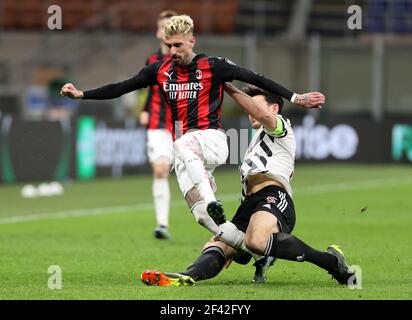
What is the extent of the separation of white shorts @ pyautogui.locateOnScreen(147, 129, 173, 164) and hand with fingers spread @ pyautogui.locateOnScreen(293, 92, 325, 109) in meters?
Answer: 4.72

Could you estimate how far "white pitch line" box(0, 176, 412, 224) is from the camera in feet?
52.1

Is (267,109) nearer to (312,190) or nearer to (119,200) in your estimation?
(119,200)

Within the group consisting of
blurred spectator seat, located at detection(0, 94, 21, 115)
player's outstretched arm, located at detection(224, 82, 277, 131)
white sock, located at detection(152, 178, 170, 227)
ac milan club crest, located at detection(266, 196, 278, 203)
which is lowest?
blurred spectator seat, located at detection(0, 94, 21, 115)

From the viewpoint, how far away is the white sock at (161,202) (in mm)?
13266

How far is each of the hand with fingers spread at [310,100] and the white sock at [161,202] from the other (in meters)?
4.79

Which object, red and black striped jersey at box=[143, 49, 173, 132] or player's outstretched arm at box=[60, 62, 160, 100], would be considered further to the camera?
red and black striped jersey at box=[143, 49, 173, 132]

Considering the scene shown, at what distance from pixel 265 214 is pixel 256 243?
0.29 m

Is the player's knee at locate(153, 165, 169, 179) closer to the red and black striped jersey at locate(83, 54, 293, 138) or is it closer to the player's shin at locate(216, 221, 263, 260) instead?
the red and black striped jersey at locate(83, 54, 293, 138)

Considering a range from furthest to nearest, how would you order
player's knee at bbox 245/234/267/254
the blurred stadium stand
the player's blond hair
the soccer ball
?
the blurred stadium stand < the soccer ball < the player's blond hair < player's knee at bbox 245/234/267/254

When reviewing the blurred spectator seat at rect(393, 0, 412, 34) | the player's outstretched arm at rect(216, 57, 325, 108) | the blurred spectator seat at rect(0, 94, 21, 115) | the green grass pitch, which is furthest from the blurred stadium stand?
the player's outstretched arm at rect(216, 57, 325, 108)

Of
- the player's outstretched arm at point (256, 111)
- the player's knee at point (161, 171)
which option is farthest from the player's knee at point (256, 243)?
the player's knee at point (161, 171)

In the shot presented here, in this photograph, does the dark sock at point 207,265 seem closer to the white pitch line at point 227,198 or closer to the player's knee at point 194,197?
the player's knee at point 194,197

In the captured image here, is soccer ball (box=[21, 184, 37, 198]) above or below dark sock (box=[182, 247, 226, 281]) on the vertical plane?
below

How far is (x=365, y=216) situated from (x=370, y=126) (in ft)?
41.1
